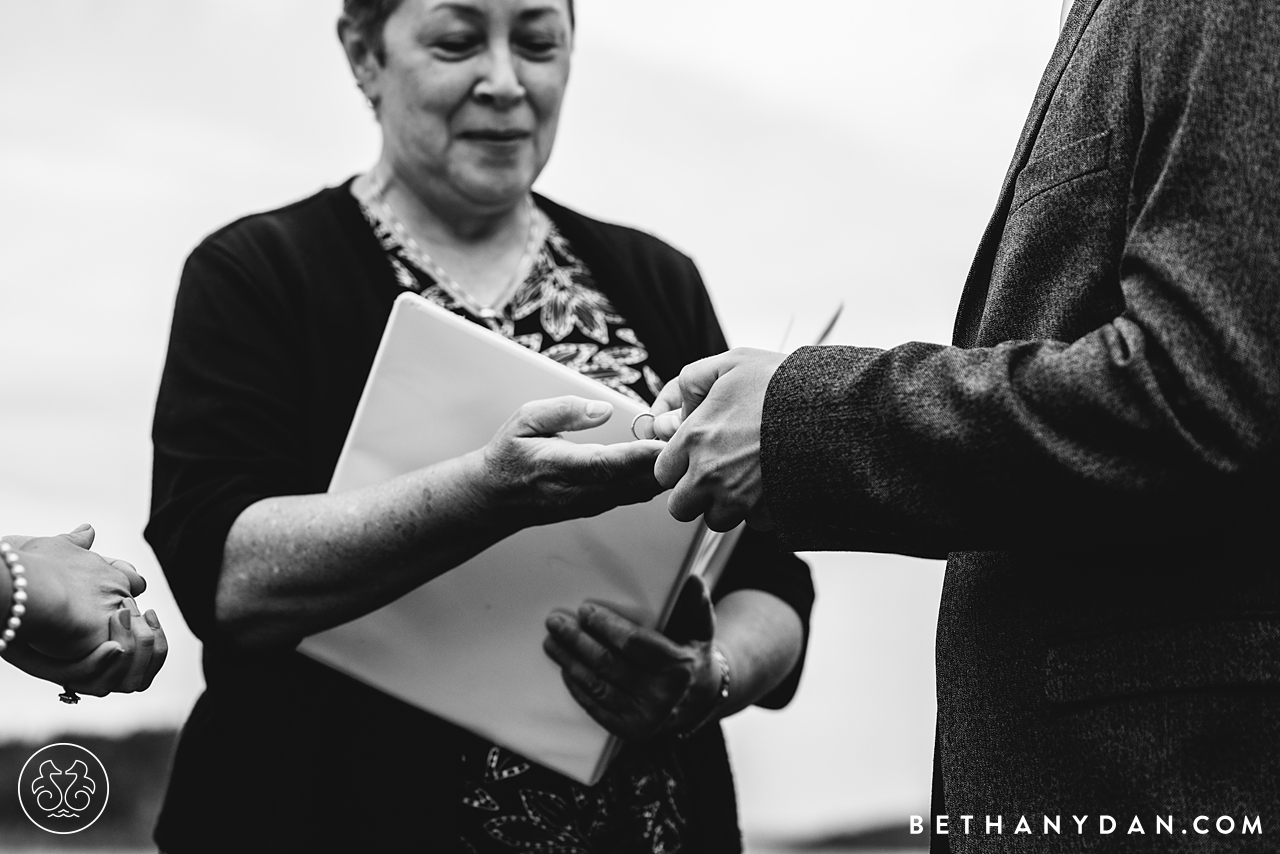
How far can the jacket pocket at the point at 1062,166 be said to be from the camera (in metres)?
1.17

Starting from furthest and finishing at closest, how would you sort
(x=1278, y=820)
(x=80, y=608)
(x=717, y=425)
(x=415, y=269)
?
(x=415, y=269) < (x=717, y=425) < (x=80, y=608) < (x=1278, y=820)

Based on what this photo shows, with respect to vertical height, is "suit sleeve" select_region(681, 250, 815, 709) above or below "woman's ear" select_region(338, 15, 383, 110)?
below

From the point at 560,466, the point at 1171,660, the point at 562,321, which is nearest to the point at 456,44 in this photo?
the point at 562,321

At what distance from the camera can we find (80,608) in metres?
1.14

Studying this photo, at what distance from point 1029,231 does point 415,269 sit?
101 centimetres

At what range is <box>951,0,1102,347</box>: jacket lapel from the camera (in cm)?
128

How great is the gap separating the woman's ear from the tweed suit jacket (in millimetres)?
1087

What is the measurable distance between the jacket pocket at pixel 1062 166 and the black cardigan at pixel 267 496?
788 millimetres

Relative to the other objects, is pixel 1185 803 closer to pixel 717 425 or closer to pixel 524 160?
pixel 717 425

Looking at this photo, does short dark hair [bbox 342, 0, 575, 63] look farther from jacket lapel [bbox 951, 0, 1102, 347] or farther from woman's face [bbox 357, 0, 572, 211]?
jacket lapel [bbox 951, 0, 1102, 347]

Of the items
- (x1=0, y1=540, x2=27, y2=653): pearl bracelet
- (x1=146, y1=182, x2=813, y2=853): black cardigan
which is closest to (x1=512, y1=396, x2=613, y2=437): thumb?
(x1=146, y1=182, x2=813, y2=853): black cardigan

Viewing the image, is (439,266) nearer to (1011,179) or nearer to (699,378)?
(699,378)

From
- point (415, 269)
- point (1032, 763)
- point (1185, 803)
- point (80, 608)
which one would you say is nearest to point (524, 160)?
point (415, 269)

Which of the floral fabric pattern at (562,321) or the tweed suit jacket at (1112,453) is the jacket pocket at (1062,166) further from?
the floral fabric pattern at (562,321)
